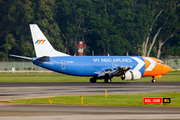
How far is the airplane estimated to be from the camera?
1955 inches

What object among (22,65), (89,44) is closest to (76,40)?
(89,44)

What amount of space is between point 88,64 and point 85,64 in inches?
20.4

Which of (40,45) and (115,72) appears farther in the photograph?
(115,72)

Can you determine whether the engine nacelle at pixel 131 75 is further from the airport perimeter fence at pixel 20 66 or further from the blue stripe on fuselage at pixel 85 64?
the airport perimeter fence at pixel 20 66

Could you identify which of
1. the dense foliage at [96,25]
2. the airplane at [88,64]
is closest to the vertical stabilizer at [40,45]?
the airplane at [88,64]

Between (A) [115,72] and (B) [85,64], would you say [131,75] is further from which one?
(B) [85,64]

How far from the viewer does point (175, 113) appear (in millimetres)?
22000

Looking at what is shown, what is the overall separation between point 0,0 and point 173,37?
62.5 m

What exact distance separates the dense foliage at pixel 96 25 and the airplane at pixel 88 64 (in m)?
55.1

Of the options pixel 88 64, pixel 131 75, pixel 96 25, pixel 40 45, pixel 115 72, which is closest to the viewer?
pixel 131 75

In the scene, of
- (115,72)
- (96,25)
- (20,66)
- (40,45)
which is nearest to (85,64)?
(115,72)

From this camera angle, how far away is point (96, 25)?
112 meters

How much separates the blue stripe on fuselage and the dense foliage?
5558 centimetres

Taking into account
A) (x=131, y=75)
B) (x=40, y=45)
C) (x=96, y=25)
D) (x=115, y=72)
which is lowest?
(x=131, y=75)
